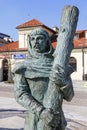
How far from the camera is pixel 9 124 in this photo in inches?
452

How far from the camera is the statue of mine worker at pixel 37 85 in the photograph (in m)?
3.23

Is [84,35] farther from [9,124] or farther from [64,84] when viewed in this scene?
[64,84]

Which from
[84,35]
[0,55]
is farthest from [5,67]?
[84,35]

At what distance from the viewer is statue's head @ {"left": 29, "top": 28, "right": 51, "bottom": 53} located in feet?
11.2

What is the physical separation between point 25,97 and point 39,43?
0.56m

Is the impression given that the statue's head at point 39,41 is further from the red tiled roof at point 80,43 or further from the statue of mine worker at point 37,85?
the red tiled roof at point 80,43

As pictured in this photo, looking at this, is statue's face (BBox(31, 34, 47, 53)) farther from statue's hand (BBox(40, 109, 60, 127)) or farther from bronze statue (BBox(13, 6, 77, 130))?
statue's hand (BBox(40, 109, 60, 127))

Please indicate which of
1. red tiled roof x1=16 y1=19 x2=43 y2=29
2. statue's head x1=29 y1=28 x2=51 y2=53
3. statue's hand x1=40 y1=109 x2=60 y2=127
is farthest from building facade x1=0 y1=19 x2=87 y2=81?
statue's hand x1=40 y1=109 x2=60 y2=127

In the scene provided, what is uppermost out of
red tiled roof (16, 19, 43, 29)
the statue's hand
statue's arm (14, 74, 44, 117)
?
red tiled roof (16, 19, 43, 29)

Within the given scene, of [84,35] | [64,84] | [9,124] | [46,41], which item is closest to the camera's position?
[64,84]

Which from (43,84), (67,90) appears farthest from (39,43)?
(67,90)

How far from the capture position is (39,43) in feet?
11.2

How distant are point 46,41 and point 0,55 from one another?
145 feet

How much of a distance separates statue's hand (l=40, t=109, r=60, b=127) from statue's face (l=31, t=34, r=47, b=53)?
634mm
